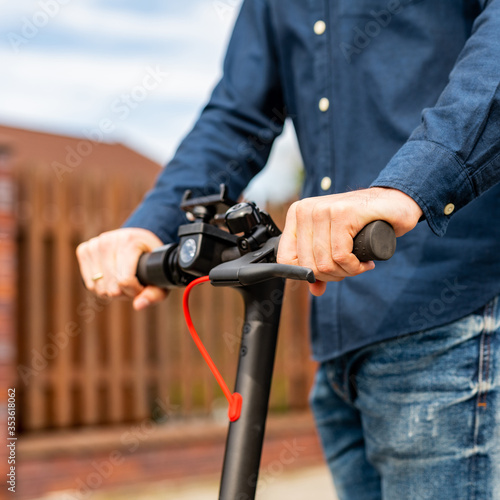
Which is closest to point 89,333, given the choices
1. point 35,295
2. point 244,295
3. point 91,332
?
point 91,332

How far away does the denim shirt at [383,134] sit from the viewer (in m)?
0.96

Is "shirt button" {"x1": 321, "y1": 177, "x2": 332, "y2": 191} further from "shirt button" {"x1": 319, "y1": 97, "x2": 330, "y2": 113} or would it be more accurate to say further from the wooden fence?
the wooden fence

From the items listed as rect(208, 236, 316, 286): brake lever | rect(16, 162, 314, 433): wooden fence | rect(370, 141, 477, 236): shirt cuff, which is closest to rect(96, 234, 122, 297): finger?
rect(208, 236, 316, 286): brake lever

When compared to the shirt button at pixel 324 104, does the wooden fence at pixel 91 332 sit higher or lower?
lower

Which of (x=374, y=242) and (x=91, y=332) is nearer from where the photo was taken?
(x=374, y=242)

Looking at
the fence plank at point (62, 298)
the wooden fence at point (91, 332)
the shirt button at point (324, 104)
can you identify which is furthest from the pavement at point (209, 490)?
the shirt button at point (324, 104)

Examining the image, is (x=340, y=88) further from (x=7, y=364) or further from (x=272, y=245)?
(x=7, y=364)

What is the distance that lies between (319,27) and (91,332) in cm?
349

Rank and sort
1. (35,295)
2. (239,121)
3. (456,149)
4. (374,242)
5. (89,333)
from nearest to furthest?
(374,242)
(456,149)
(239,121)
(35,295)
(89,333)

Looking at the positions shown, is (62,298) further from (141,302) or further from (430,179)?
(430,179)

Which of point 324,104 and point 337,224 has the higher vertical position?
point 324,104

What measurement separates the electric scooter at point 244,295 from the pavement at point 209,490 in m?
3.15

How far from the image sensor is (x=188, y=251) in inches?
42.7

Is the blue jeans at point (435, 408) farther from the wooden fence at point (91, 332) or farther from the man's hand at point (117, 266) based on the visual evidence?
the wooden fence at point (91, 332)
